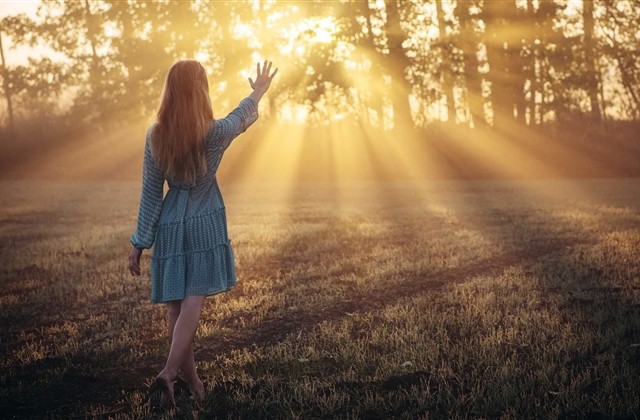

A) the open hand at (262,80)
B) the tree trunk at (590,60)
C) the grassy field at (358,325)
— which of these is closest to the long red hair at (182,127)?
the open hand at (262,80)

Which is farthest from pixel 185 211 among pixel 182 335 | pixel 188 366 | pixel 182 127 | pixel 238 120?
pixel 188 366

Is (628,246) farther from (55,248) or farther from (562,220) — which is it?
(55,248)

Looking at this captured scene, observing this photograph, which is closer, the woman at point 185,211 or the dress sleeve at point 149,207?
the woman at point 185,211

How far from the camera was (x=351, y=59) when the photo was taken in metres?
30.7

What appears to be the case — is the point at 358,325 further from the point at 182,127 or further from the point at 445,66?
the point at 445,66

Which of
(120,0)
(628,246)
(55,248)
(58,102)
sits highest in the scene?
(120,0)

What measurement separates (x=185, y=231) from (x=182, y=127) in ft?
2.29

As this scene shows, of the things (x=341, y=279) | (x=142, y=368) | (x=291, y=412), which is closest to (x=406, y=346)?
(x=291, y=412)

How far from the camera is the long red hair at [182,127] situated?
355cm

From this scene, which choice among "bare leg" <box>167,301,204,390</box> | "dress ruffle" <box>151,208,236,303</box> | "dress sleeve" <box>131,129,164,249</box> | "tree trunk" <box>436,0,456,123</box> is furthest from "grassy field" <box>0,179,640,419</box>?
"tree trunk" <box>436,0,456,123</box>

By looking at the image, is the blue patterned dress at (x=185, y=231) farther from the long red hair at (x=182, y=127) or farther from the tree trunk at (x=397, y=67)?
the tree trunk at (x=397, y=67)

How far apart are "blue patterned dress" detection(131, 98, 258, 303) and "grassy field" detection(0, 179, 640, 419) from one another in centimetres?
82

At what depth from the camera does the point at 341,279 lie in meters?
7.29

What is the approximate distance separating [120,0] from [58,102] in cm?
837
